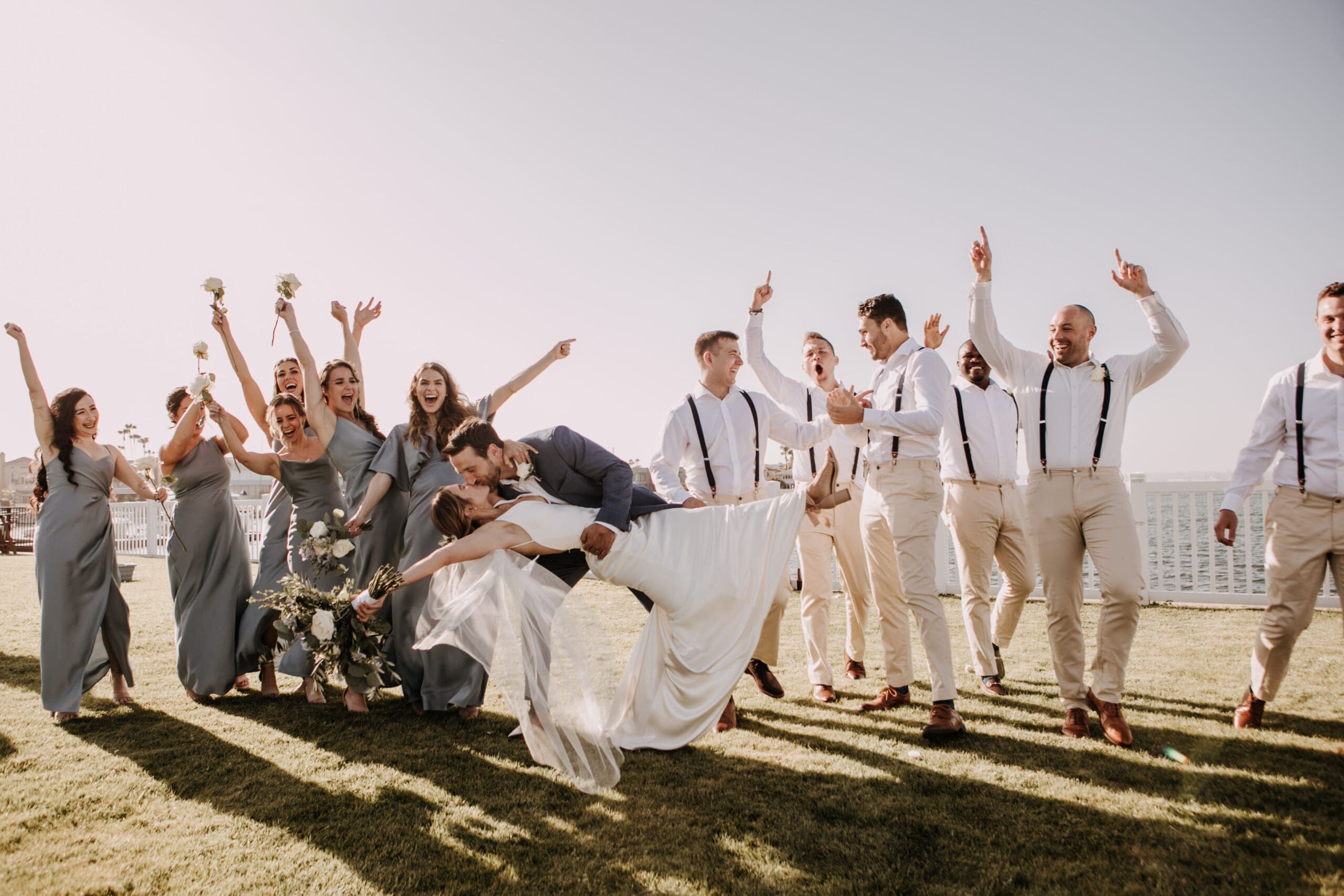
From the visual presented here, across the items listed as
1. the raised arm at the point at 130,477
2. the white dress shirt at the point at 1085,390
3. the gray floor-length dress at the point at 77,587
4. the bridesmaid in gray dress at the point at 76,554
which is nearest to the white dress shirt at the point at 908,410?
the white dress shirt at the point at 1085,390

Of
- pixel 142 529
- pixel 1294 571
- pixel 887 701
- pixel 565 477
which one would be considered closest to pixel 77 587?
pixel 565 477

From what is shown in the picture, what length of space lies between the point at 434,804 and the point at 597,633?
1.16 metres

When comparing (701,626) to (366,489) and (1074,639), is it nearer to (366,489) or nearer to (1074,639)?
(1074,639)

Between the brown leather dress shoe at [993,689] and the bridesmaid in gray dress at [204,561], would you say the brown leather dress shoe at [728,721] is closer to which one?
the brown leather dress shoe at [993,689]

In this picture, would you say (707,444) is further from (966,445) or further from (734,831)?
(734,831)

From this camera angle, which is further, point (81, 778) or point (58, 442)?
point (58, 442)

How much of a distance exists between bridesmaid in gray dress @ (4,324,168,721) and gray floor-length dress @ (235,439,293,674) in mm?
812

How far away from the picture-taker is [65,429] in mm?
6137

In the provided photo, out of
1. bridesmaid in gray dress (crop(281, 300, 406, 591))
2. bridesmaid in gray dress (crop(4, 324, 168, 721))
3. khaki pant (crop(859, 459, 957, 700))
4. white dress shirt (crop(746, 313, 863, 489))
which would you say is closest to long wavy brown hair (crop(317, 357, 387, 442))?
bridesmaid in gray dress (crop(281, 300, 406, 591))

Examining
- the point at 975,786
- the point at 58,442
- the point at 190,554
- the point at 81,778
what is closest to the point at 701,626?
the point at 975,786

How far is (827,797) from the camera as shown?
3.79 metres

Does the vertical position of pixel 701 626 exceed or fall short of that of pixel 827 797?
it exceeds it

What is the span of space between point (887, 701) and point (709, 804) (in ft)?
6.95

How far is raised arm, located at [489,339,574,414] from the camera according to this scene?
20.4 ft
